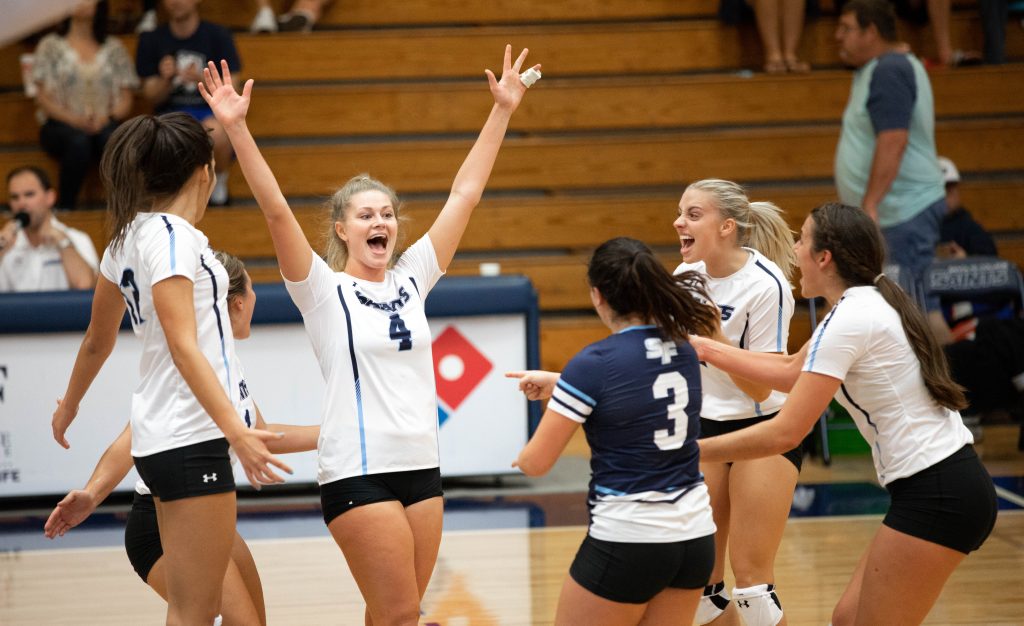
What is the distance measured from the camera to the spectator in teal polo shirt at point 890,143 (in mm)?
6586

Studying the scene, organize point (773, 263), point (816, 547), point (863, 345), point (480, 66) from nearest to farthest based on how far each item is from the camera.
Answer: point (863, 345), point (773, 263), point (816, 547), point (480, 66)

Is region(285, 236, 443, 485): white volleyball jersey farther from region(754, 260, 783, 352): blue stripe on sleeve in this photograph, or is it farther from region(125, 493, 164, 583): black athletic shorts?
region(754, 260, 783, 352): blue stripe on sleeve

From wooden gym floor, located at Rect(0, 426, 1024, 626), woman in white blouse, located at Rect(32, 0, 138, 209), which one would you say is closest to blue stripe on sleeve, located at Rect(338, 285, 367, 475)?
wooden gym floor, located at Rect(0, 426, 1024, 626)

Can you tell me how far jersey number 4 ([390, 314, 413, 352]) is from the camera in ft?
9.66

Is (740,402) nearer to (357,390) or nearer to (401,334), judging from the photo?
(401,334)

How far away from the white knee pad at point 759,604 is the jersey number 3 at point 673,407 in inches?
37.6

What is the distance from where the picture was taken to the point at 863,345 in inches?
114

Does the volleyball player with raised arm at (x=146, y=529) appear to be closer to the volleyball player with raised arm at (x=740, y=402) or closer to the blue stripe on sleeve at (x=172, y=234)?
the blue stripe on sleeve at (x=172, y=234)

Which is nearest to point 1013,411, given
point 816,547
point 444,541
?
point 816,547

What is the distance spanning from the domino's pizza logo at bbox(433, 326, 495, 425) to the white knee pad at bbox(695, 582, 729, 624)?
2642mm

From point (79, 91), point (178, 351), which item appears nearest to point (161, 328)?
point (178, 351)

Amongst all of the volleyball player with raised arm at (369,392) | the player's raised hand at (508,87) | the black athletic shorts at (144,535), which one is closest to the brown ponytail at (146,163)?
the volleyball player with raised arm at (369,392)

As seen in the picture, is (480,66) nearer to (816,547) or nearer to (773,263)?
(816,547)

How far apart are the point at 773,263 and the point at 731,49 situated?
18.7ft
